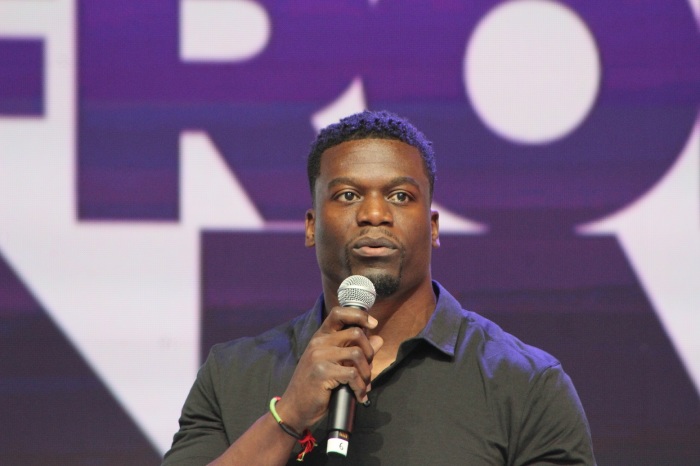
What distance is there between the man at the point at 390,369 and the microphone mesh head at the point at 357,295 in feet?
0.16

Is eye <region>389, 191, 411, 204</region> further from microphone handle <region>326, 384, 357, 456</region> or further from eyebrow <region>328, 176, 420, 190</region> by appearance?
microphone handle <region>326, 384, 357, 456</region>

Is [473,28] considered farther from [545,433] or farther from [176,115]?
[545,433]

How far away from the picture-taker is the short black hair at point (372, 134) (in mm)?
1928

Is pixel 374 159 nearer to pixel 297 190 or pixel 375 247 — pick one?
pixel 375 247

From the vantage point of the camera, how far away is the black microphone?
4.77 feet

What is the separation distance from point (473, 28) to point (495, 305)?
790mm

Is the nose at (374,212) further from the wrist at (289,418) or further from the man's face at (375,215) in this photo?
the wrist at (289,418)

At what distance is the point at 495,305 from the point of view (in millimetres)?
2760

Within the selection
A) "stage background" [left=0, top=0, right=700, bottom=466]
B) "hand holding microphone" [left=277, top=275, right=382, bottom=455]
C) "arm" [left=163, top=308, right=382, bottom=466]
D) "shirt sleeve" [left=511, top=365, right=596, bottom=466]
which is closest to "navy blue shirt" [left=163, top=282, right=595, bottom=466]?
"shirt sleeve" [left=511, top=365, right=596, bottom=466]

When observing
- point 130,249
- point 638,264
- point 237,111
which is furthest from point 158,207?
point 638,264

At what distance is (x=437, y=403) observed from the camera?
177cm

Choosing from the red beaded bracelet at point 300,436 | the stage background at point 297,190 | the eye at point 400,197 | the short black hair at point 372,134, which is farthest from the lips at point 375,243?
the stage background at point 297,190

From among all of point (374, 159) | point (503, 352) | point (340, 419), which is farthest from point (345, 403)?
point (374, 159)

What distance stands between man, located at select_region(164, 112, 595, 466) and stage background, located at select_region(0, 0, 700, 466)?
817 millimetres
